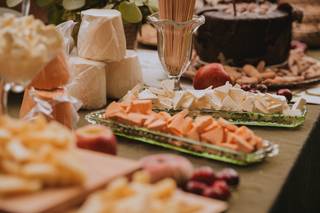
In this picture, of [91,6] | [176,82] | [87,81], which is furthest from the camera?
[91,6]

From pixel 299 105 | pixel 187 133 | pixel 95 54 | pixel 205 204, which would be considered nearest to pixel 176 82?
pixel 95 54

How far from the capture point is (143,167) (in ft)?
3.17

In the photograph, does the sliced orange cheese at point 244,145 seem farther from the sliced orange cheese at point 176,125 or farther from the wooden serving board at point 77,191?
the wooden serving board at point 77,191

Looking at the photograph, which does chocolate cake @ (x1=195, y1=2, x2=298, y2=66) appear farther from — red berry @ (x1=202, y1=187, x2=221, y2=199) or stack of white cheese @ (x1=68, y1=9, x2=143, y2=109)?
red berry @ (x1=202, y1=187, x2=221, y2=199)

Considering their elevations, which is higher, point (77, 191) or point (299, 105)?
point (77, 191)

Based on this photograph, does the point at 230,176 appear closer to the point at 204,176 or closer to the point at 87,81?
the point at 204,176

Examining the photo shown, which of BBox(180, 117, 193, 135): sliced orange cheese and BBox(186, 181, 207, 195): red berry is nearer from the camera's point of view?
BBox(186, 181, 207, 195): red berry

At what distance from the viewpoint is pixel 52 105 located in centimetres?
127

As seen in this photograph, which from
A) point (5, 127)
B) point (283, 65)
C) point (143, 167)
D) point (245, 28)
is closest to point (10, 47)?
point (5, 127)

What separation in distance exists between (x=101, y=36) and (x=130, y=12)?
230 mm

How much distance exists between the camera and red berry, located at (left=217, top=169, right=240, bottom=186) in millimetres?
1048

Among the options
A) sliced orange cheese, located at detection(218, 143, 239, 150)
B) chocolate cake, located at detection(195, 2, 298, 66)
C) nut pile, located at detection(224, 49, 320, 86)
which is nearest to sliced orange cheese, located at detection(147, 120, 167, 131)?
sliced orange cheese, located at detection(218, 143, 239, 150)

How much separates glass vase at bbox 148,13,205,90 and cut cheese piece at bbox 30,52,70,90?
33 centimetres

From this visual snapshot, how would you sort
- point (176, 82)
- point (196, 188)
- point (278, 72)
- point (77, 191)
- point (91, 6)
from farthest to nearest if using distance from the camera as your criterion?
point (278, 72), point (91, 6), point (176, 82), point (196, 188), point (77, 191)
